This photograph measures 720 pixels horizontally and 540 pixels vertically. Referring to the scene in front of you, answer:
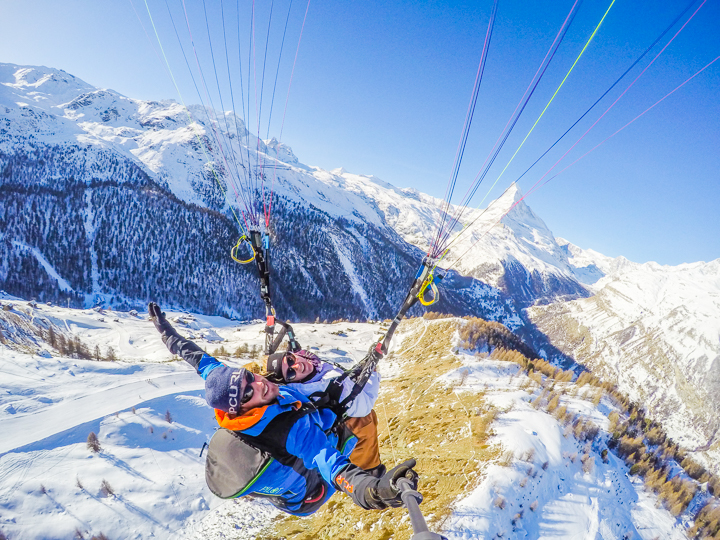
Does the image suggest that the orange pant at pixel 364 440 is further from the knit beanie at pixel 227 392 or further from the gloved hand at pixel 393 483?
the gloved hand at pixel 393 483

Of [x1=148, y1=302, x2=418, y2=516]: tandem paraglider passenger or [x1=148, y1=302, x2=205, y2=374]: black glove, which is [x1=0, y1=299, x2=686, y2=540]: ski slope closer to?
[x1=148, y1=302, x2=418, y2=516]: tandem paraglider passenger

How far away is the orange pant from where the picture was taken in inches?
191

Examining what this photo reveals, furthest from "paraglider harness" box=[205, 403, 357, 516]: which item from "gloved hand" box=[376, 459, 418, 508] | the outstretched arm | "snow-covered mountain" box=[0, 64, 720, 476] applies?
"snow-covered mountain" box=[0, 64, 720, 476]

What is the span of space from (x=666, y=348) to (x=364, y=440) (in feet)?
647

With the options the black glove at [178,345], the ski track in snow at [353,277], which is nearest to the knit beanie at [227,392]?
the black glove at [178,345]

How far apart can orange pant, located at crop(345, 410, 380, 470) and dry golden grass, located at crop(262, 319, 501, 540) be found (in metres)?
2.41

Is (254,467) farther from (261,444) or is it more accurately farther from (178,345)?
(178,345)

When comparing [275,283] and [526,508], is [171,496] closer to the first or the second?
[526,508]

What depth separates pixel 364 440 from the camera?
4.91 m

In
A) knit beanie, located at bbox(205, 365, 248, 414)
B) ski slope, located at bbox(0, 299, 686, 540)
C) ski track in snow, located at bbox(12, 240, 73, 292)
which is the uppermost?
knit beanie, located at bbox(205, 365, 248, 414)

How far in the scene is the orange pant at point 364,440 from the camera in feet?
15.9

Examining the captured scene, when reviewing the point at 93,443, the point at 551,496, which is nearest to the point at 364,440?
the point at 551,496

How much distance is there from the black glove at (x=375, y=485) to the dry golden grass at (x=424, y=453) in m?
4.74

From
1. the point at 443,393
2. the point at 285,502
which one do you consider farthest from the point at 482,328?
the point at 285,502
